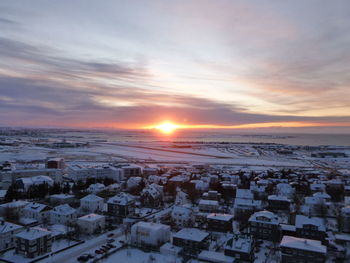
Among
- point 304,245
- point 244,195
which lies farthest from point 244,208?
point 304,245

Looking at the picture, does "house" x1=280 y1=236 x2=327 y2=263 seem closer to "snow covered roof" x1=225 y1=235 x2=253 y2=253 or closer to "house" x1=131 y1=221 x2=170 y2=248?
"snow covered roof" x1=225 y1=235 x2=253 y2=253

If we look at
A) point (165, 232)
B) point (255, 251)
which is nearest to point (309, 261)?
point (255, 251)

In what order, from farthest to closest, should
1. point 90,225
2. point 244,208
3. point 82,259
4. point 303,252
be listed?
point 244,208, point 90,225, point 82,259, point 303,252

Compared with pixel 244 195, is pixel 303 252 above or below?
below

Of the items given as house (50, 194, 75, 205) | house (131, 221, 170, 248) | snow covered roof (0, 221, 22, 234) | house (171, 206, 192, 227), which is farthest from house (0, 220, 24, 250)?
house (171, 206, 192, 227)

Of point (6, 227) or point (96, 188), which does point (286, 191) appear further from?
point (6, 227)

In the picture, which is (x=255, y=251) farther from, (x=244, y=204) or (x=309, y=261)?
(x=244, y=204)

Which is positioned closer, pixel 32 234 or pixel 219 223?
pixel 32 234
